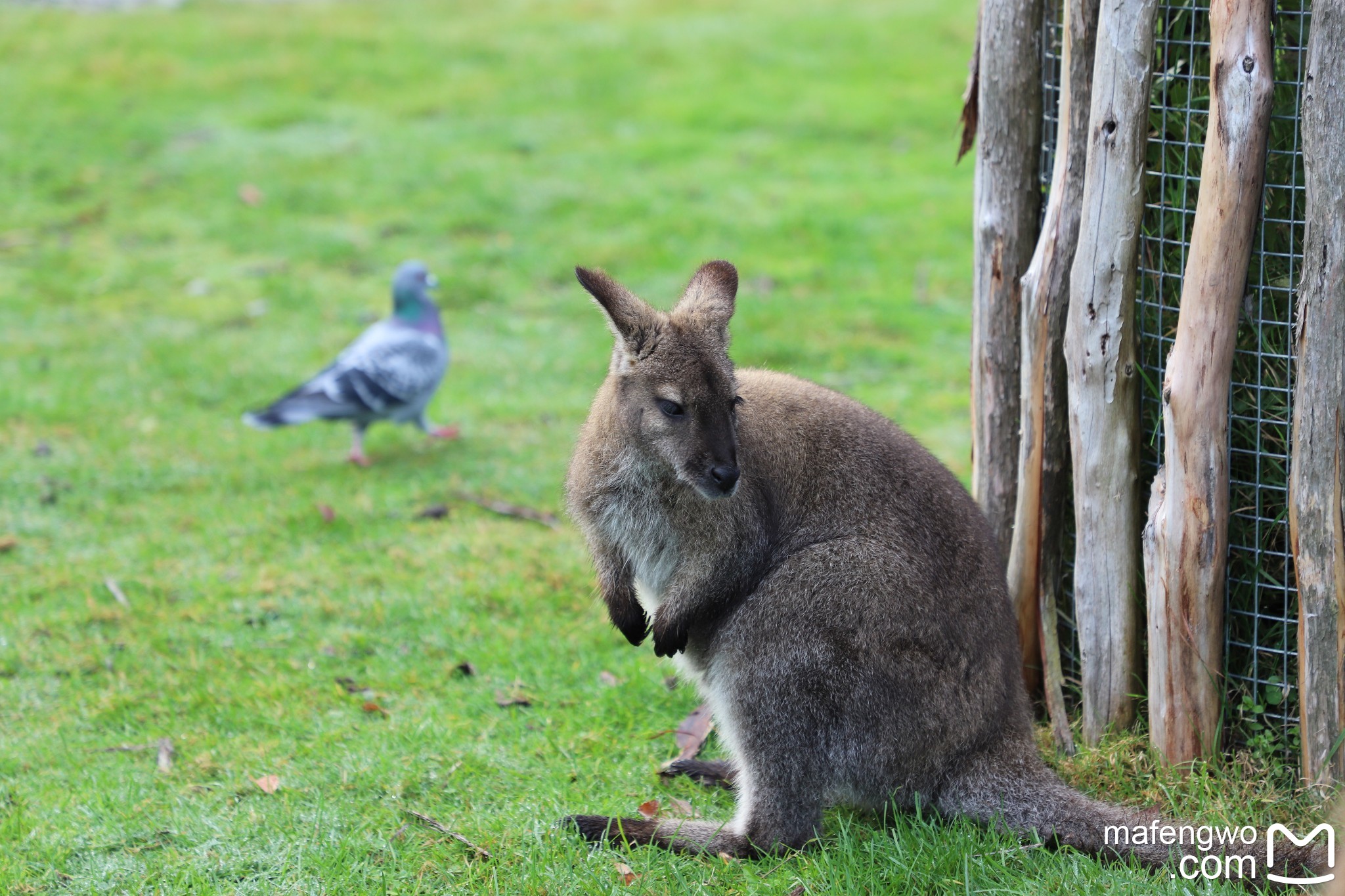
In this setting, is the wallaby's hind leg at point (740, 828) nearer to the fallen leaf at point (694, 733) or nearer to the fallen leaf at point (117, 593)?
the fallen leaf at point (694, 733)

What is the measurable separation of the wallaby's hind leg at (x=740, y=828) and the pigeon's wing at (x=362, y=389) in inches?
140

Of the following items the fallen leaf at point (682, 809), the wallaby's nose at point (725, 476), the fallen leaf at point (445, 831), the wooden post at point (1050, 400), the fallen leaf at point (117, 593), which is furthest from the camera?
the fallen leaf at point (117, 593)

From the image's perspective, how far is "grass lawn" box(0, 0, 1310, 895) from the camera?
12.5 ft

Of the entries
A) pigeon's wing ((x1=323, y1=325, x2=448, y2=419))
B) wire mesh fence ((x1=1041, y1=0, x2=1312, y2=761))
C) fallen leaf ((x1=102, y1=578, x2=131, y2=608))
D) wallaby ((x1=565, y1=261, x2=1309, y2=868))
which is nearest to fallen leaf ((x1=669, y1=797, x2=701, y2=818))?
wallaby ((x1=565, y1=261, x2=1309, y2=868))

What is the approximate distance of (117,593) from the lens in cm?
541

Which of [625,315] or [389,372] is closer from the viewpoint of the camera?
[625,315]

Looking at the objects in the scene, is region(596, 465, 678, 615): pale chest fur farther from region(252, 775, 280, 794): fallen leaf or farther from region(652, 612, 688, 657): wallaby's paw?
region(252, 775, 280, 794): fallen leaf

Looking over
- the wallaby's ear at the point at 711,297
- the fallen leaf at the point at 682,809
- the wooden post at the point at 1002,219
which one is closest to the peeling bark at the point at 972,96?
the wooden post at the point at 1002,219

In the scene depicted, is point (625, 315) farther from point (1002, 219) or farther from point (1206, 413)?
point (1206, 413)

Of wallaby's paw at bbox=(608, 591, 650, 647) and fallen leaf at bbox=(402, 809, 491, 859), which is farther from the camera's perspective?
wallaby's paw at bbox=(608, 591, 650, 647)

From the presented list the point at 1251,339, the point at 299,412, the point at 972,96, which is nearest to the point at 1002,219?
the point at 972,96

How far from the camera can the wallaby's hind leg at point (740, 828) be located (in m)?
3.59

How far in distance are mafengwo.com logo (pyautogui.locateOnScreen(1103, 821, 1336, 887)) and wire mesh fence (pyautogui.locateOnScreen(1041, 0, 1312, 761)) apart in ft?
1.29

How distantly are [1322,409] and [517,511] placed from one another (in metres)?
3.95
